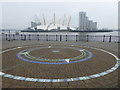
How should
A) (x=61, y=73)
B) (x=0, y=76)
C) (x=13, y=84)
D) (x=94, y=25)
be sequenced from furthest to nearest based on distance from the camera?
(x=94, y=25), (x=61, y=73), (x=0, y=76), (x=13, y=84)

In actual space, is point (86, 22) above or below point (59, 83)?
above

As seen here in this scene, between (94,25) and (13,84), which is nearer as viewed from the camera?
(13,84)

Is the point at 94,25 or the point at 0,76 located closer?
the point at 0,76

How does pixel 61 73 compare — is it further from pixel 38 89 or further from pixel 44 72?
pixel 38 89

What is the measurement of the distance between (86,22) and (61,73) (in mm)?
159335

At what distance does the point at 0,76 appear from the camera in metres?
4.75

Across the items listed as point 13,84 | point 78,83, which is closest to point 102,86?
point 78,83

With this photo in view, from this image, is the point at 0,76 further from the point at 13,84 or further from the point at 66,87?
the point at 66,87

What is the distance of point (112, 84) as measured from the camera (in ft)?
13.2

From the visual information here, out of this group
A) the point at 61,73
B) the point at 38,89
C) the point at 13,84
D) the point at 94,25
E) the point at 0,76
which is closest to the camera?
the point at 38,89

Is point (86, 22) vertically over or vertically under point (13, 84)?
over

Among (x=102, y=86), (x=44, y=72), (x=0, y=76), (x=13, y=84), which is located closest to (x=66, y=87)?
(x=102, y=86)

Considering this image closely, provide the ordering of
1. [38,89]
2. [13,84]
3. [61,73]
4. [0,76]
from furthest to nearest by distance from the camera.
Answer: [61,73]
[0,76]
[13,84]
[38,89]

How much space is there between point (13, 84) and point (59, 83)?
196 centimetres
